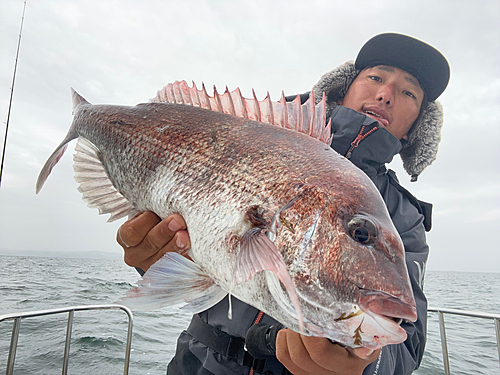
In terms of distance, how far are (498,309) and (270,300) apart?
17.8m

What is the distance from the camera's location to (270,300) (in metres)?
0.86

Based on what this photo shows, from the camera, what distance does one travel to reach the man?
99cm

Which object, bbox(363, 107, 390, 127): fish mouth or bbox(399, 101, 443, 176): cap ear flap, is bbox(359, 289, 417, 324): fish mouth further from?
bbox(399, 101, 443, 176): cap ear flap

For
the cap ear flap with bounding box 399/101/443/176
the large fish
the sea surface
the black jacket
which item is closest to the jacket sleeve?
the black jacket

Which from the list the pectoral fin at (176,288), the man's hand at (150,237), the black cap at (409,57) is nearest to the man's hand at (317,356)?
the pectoral fin at (176,288)

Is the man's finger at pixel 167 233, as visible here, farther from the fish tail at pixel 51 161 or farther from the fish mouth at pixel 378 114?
the fish mouth at pixel 378 114

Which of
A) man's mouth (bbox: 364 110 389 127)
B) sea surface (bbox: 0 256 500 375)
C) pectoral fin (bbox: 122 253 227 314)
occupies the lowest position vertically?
sea surface (bbox: 0 256 500 375)

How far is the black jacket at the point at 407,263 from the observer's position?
149 centimetres

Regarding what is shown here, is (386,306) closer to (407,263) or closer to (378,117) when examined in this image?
(407,263)

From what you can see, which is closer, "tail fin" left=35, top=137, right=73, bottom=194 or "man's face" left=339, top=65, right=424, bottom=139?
"tail fin" left=35, top=137, right=73, bottom=194

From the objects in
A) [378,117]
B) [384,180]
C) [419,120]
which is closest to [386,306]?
[384,180]

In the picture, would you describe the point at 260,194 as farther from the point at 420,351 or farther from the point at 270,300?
the point at 420,351

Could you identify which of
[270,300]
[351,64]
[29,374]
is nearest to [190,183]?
[270,300]

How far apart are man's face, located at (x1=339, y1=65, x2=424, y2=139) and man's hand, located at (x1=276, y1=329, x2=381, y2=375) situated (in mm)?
1792
